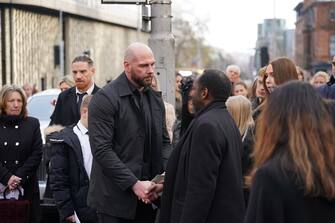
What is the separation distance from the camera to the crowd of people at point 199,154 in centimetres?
386

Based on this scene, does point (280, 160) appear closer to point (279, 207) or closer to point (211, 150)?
point (279, 207)

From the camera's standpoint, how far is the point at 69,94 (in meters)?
9.59

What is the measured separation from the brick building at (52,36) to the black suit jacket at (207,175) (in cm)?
3099

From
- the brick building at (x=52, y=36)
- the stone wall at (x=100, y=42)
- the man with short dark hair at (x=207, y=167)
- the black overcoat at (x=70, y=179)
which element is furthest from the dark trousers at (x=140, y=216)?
the stone wall at (x=100, y=42)

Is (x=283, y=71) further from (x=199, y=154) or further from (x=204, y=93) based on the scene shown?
(x=199, y=154)

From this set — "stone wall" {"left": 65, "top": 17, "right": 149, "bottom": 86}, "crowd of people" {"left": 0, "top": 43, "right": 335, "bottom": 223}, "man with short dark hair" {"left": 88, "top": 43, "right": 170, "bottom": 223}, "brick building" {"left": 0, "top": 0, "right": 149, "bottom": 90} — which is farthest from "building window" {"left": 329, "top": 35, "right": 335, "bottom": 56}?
"man with short dark hair" {"left": 88, "top": 43, "right": 170, "bottom": 223}

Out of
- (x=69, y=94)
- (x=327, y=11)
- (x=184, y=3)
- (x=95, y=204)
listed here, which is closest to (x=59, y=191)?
(x=95, y=204)

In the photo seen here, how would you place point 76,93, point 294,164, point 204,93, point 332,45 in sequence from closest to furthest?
1. point 294,164
2. point 204,93
3. point 76,93
4. point 332,45

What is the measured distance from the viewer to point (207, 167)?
18.7ft

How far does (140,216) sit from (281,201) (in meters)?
3.11

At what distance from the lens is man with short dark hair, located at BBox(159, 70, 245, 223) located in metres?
5.70

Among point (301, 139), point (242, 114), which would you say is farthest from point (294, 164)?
point (242, 114)

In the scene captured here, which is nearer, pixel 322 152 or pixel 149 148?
pixel 322 152

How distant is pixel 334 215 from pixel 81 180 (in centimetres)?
416
